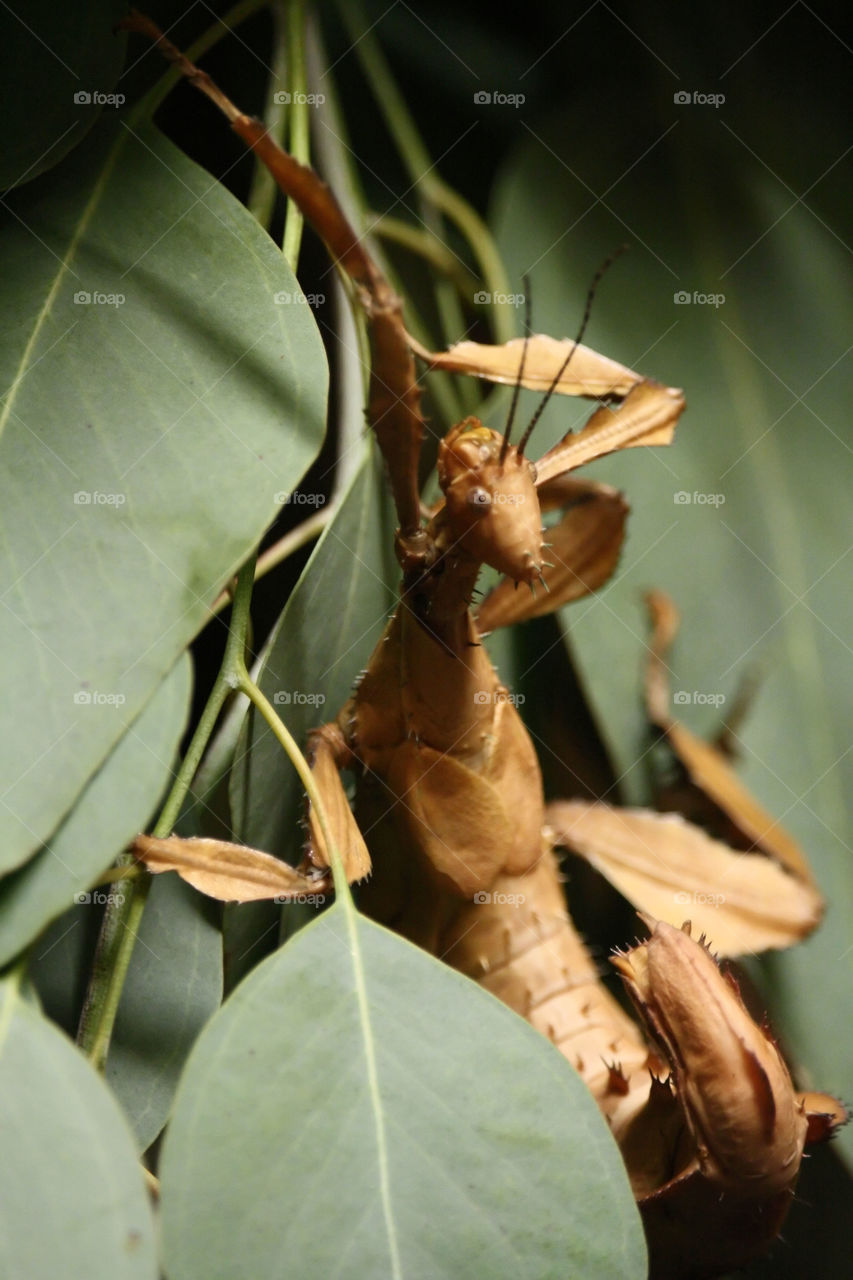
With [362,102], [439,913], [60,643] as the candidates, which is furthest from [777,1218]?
[362,102]

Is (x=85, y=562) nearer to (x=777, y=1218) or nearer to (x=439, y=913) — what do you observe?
(x=439, y=913)

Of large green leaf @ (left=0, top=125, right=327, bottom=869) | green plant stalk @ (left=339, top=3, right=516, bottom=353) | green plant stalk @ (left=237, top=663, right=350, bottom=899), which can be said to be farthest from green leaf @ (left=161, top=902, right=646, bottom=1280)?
green plant stalk @ (left=339, top=3, right=516, bottom=353)

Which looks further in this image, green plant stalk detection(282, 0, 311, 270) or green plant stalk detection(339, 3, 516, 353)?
green plant stalk detection(339, 3, 516, 353)

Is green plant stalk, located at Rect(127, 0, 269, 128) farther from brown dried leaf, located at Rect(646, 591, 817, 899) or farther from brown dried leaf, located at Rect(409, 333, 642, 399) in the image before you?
brown dried leaf, located at Rect(646, 591, 817, 899)

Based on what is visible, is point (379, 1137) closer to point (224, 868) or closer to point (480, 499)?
point (224, 868)

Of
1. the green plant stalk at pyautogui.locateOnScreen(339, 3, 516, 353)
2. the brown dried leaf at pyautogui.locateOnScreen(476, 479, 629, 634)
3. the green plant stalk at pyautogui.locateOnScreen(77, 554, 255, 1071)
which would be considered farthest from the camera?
the green plant stalk at pyautogui.locateOnScreen(339, 3, 516, 353)
